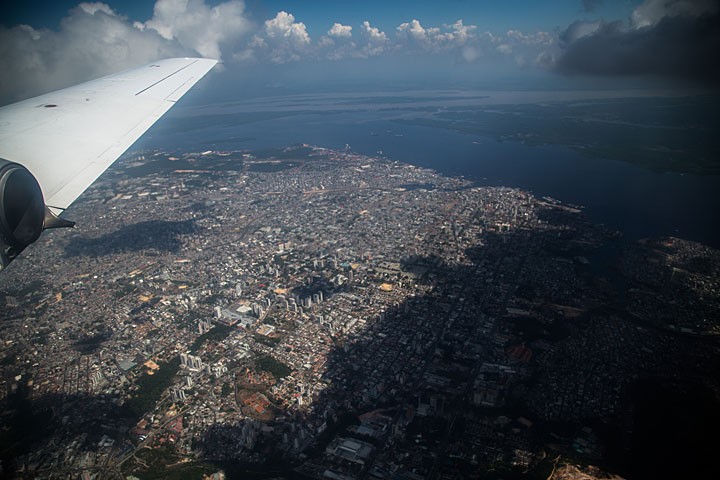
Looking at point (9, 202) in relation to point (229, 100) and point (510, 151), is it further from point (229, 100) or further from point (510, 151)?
point (229, 100)

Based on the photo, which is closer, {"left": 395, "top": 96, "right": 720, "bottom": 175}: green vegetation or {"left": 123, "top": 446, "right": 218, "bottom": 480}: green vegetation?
{"left": 123, "top": 446, "right": 218, "bottom": 480}: green vegetation

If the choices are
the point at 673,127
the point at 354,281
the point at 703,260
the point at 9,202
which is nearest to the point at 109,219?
the point at 354,281

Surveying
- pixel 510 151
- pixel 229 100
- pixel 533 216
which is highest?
pixel 229 100

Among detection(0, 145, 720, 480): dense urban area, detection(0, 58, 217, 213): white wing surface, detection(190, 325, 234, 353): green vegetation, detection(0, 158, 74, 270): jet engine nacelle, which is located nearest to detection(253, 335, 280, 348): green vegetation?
detection(0, 145, 720, 480): dense urban area

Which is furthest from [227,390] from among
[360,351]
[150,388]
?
[360,351]

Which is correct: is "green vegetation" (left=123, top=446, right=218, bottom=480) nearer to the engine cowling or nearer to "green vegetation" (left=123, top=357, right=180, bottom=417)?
"green vegetation" (left=123, top=357, right=180, bottom=417)

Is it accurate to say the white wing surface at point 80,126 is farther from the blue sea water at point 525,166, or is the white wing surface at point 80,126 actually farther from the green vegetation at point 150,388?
the blue sea water at point 525,166

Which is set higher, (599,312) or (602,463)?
(599,312)
